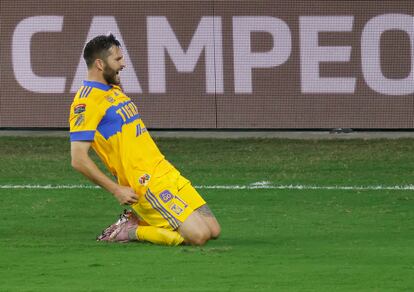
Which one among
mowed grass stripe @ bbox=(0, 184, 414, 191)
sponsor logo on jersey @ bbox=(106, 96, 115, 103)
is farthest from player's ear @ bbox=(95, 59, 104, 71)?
mowed grass stripe @ bbox=(0, 184, 414, 191)

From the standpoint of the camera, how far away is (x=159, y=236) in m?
10.2

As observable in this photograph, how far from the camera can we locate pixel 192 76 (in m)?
19.2

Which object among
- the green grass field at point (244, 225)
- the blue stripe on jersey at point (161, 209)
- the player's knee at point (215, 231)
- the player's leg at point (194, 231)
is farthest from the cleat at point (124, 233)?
the player's knee at point (215, 231)

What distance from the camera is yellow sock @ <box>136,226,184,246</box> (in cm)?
1020

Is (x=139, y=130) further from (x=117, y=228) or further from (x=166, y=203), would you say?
(x=117, y=228)

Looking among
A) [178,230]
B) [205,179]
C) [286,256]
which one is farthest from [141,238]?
[205,179]

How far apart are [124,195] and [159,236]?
0.50 m

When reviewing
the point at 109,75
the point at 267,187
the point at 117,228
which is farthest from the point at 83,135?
the point at 267,187

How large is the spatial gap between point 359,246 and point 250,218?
1.99m

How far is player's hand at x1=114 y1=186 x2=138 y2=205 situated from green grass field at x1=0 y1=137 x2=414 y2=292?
14.1 inches

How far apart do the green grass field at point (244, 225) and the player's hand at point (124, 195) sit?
36 cm

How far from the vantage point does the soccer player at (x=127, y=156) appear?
10.1 meters

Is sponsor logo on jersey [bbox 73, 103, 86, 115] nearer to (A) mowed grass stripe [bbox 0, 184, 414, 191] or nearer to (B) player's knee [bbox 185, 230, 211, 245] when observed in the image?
(B) player's knee [bbox 185, 230, 211, 245]

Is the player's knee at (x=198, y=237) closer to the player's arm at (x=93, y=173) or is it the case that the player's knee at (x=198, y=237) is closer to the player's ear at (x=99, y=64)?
the player's arm at (x=93, y=173)
